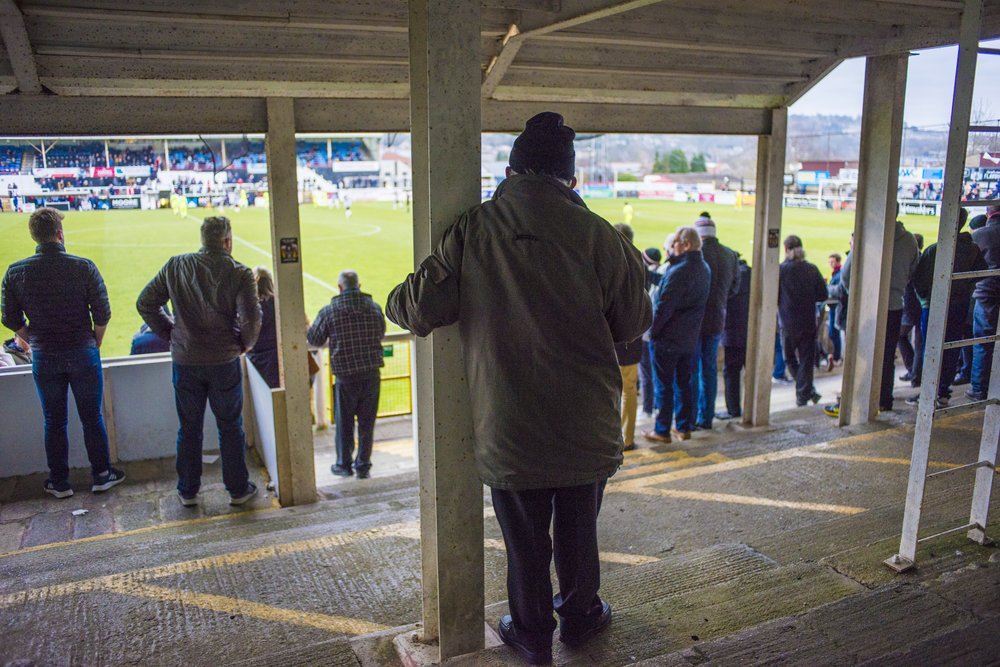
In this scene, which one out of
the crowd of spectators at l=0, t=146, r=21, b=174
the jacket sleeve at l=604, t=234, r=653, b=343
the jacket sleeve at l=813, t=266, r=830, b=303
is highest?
the crowd of spectators at l=0, t=146, r=21, b=174

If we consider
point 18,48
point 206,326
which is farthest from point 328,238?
point 18,48

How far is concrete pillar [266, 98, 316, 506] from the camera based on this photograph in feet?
16.5

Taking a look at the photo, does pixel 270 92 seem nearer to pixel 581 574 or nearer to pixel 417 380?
pixel 417 380

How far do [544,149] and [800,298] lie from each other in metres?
5.93

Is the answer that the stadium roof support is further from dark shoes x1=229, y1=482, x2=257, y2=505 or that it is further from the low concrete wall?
dark shoes x1=229, y1=482, x2=257, y2=505

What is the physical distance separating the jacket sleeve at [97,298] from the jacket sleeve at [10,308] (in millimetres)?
426

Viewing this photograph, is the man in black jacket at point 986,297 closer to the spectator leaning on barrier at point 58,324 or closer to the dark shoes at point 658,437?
the dark shoes at point 658,437

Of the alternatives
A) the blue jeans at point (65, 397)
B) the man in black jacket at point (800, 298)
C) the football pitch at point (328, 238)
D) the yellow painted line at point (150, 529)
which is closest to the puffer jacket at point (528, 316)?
the yellow painted line at point (150, 529)

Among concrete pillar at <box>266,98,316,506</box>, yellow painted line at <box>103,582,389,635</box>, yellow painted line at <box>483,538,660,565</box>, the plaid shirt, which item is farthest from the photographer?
the plaid shirt

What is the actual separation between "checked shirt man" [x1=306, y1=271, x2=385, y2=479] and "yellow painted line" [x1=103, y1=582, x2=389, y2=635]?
116 inches

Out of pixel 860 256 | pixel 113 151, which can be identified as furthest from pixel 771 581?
pixel 113 151

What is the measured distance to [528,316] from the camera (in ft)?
7.73

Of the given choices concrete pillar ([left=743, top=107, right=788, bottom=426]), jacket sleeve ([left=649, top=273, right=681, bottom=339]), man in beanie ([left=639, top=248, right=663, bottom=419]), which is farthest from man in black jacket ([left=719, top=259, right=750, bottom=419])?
jacket sleeve ([left=649, top=273, right=681, bottom=339])

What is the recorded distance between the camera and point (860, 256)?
21.0ft
